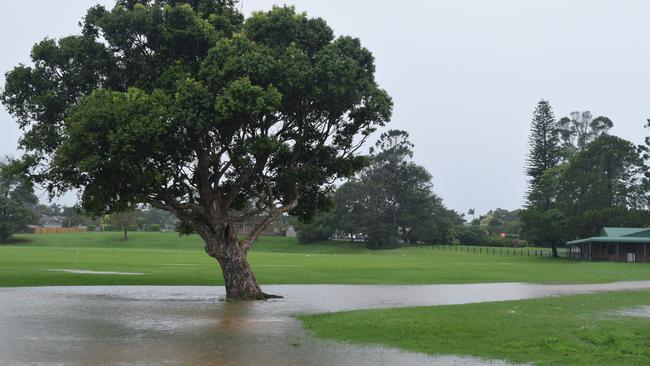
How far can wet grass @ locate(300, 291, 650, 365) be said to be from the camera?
12242mm

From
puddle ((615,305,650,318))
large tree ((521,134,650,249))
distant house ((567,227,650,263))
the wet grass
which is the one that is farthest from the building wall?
the wet grass

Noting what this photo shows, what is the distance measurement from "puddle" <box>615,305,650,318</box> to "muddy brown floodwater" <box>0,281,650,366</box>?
6.11 m

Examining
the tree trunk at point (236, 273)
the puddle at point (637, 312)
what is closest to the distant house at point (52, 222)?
the tree trunk at point (236, 273)

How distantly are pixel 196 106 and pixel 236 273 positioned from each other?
6.99 metres

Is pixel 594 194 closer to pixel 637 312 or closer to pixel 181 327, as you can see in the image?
pixel 637 312

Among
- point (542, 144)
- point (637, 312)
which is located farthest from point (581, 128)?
point (637, 312)

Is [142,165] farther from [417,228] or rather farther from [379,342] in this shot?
[417,228]

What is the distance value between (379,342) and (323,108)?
11797 millimetres

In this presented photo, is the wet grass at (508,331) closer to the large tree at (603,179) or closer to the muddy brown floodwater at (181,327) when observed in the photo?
the muddy brown floodwater at (181,327)

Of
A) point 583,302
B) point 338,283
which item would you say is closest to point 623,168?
point 338,283

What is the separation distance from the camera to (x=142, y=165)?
72.2 feet

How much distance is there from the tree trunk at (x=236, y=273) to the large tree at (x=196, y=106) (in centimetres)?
4

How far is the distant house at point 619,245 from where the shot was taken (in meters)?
69.2

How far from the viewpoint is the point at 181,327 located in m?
16.4
